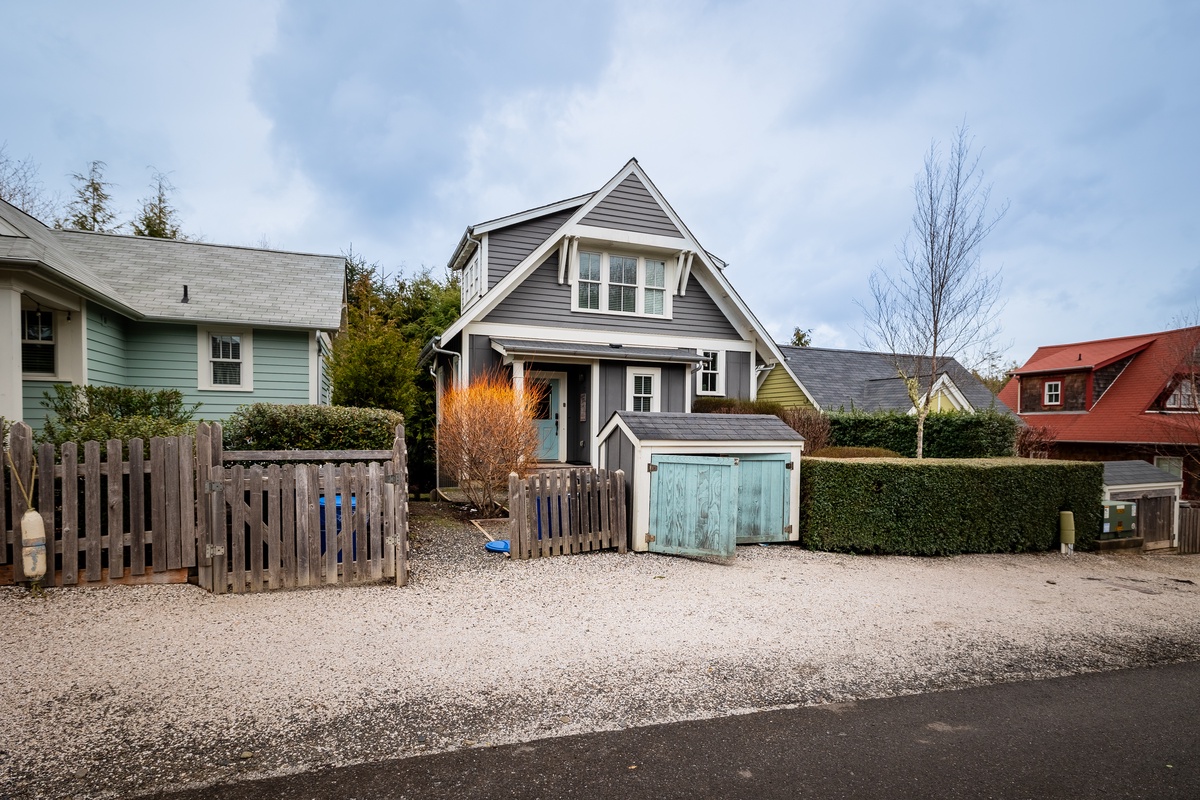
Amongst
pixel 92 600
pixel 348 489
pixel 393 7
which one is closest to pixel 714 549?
pixel 348 489

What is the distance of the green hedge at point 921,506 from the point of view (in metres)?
9.73

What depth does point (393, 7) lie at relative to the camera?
42.0 feet

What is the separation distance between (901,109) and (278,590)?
681 inches

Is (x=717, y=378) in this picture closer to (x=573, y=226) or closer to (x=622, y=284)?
(x=622, y=284)

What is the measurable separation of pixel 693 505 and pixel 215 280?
1331 centimetres

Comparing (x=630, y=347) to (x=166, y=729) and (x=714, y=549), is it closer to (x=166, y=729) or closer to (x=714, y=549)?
(x=714, y=549)

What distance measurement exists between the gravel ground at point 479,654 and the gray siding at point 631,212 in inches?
417

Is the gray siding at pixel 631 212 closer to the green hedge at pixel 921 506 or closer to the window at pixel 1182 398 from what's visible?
the green hedge at pixel 921 506

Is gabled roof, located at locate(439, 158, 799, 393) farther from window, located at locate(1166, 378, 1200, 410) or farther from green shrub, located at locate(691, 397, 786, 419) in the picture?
window, located at locate(1166, 378, 1200, 410)

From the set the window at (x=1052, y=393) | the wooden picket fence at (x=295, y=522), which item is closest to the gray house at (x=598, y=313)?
the wooden picket fence at (x=295, y=522)

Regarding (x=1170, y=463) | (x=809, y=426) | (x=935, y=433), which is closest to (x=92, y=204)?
(x=809, y=426)

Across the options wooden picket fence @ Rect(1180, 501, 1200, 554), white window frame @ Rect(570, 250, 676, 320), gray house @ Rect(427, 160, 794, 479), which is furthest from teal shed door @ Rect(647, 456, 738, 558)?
wooden picket fence @ Rect(1180, 501, 1200, 554)

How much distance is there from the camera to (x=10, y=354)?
9242 millimetres

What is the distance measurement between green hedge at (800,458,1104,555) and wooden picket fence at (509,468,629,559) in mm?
3471
